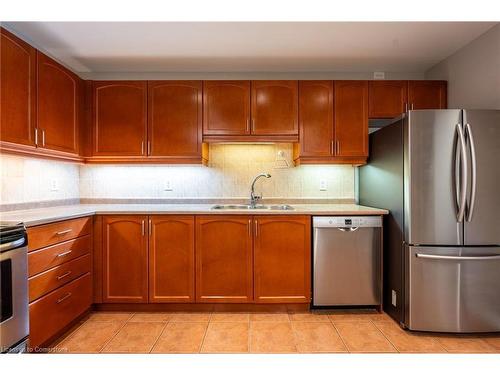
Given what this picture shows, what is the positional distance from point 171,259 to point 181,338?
630 millimetres

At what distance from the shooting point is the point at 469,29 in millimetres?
2197

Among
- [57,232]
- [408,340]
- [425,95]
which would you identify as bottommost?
[408,340]

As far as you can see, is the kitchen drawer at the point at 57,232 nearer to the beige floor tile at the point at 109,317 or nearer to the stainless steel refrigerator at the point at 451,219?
the beige floor tile at the point at 109,317

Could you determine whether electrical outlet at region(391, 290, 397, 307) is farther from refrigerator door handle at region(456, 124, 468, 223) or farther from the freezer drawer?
refrigerator door handle at region(456, 124, 468, 223)

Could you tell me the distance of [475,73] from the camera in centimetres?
233

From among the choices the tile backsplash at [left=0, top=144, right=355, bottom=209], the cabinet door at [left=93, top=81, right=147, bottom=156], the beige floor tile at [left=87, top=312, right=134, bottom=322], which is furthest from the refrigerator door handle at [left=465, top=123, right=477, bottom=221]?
the beige floor tile at [left=87, top=312, right=134, bottom=322]

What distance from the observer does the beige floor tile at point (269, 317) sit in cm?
228

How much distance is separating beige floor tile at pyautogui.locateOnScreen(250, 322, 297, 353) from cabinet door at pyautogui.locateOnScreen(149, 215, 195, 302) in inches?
24.9

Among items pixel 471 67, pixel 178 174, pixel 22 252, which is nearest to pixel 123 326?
pixel 22 252

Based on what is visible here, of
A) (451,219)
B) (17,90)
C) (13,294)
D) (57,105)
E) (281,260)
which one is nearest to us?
(13,294)

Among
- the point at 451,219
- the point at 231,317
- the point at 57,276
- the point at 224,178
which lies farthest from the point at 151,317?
the point at 451,219

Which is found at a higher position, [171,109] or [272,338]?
[171,109]

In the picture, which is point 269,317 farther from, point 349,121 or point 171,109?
point 171,109

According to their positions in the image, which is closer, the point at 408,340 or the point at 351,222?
the point at 408,340
